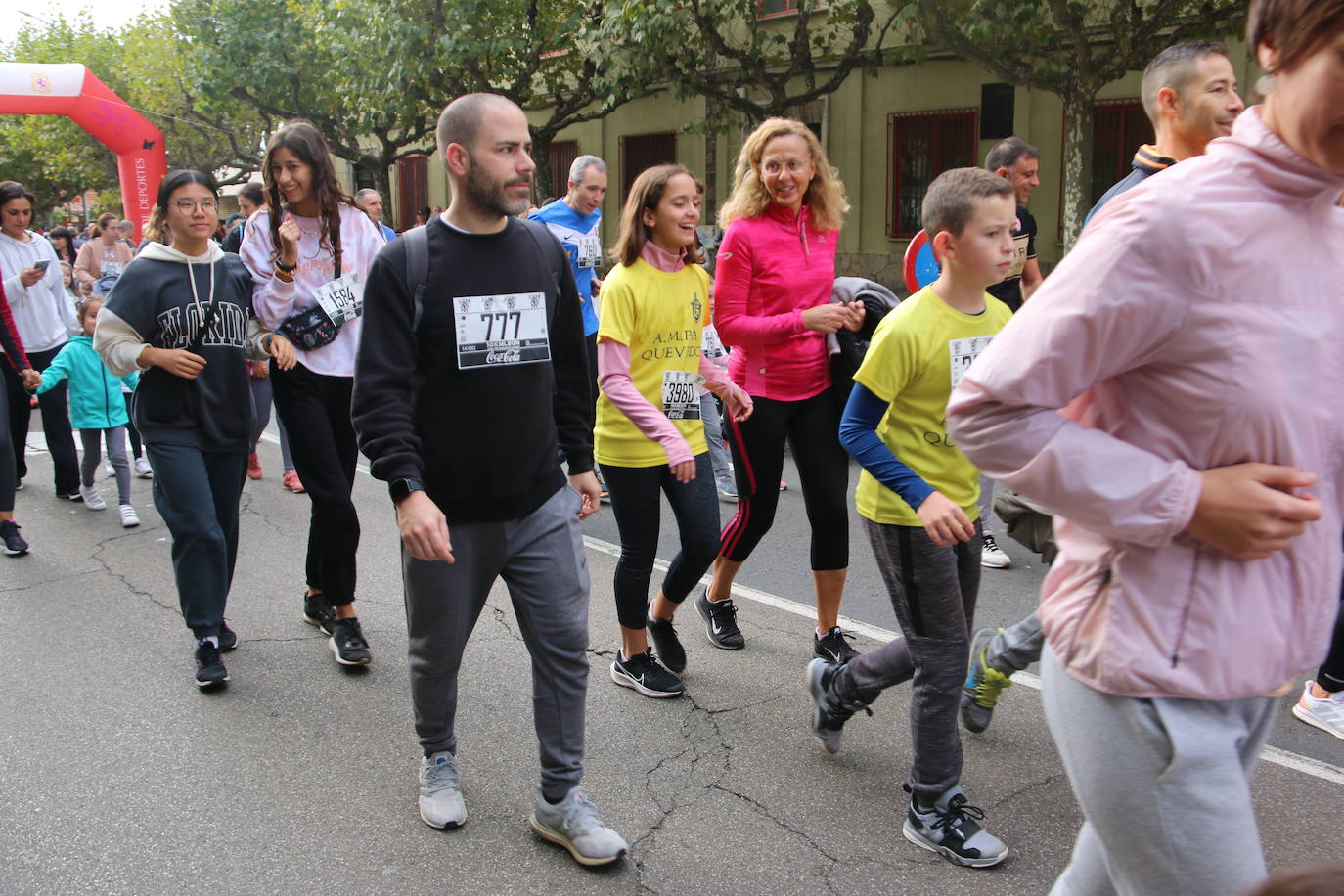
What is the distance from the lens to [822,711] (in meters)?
3.65

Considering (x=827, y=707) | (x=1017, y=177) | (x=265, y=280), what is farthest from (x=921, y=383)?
(x=1017, y=177)

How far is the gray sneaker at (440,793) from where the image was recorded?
3.32 m

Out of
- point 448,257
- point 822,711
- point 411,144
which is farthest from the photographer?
point 411,144

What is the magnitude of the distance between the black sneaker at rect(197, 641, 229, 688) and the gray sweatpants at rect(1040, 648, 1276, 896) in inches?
141

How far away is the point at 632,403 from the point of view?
12.9 feet

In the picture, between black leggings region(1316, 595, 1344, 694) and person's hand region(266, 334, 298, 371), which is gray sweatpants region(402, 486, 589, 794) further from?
black leggings region(1316, 595, 1344, 694)

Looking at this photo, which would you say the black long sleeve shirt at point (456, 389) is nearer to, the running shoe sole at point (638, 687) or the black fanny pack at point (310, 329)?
the running shoe sole at point (638, 687)

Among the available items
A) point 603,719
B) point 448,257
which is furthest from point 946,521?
point 603,719

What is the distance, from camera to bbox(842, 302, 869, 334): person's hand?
4102 mm

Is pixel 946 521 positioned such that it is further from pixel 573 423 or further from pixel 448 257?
pixel 448 257

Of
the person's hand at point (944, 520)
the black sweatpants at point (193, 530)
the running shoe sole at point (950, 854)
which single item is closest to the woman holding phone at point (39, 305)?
the black sweatpants at point (193, 530)

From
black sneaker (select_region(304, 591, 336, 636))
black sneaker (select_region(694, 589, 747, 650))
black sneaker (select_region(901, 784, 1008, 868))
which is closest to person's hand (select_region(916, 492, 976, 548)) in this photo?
black sneaker (select_region(901, 784, 1008, 868))

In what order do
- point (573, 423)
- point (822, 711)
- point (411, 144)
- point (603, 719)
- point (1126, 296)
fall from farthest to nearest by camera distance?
point (411, 144)
point (603, 719)
point (822, 711)
point (573, 423)
point (1126, 296)

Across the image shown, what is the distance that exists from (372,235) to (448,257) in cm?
196
